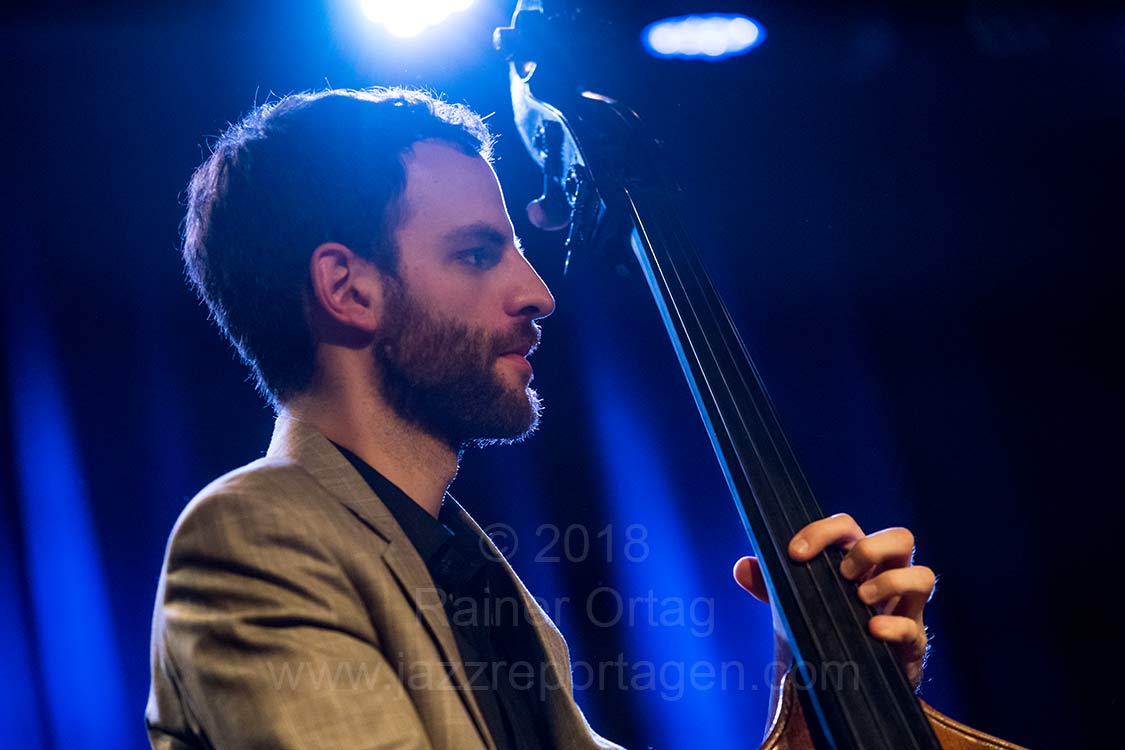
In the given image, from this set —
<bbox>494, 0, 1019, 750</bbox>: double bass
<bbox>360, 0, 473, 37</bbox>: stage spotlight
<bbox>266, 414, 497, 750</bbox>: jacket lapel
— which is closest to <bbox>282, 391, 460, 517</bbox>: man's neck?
<bbox>266, 414, 497, 750</bbox>: jacket lapel

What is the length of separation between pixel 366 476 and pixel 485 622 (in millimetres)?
359

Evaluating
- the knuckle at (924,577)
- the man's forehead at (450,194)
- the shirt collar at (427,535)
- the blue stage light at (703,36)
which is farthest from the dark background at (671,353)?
the knuckle at (924,577)

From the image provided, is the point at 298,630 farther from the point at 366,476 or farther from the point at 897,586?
the point at 897,586

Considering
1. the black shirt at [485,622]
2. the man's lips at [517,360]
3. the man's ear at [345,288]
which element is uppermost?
the man's ear at [345,288]

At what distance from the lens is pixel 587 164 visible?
5.97 ft

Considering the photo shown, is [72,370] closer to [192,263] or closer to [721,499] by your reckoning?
[192,263]

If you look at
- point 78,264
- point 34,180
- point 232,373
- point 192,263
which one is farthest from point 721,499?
point 34,180

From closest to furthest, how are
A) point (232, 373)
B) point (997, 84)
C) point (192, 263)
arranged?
point (192, 263)
point (232, 373)
point (997, 84)

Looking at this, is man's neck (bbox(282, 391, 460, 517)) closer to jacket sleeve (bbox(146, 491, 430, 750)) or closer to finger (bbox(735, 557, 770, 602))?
jacket sleeve (bbox(146, 491, 430, 750))

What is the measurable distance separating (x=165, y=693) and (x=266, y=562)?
0.28m

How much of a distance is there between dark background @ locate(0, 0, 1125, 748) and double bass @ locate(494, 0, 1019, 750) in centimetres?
137

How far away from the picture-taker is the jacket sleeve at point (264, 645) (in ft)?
3.38

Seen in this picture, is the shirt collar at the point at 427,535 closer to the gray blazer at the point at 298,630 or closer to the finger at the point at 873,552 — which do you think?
the gray blazer at the point at 298,630

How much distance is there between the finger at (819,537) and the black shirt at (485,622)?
0.58 m
